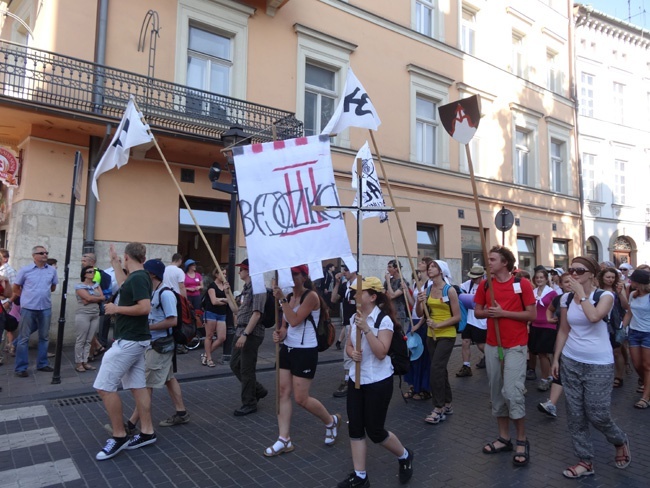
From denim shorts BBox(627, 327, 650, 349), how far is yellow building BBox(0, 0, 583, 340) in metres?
8.94

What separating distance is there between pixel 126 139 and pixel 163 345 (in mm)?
2988

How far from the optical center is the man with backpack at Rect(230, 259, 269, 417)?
19.0 feet

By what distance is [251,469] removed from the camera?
168 inches

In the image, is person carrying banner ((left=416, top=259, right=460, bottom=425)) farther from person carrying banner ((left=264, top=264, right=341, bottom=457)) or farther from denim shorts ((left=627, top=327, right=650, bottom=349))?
denim shorts ((left=627, top=327, right=650, bottom=349))

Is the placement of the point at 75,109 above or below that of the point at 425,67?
below

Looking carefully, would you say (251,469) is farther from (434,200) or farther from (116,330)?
(434,200)

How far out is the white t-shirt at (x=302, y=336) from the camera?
470 centimetres

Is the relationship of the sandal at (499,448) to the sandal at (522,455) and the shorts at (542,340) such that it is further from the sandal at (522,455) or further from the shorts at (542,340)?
the shorts at (542,340)

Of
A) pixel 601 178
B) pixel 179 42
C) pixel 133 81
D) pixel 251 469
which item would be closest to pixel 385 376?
pixel 251 469

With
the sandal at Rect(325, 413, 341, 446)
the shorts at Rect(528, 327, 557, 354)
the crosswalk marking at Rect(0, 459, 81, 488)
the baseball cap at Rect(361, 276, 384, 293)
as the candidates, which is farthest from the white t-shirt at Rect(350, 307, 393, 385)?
the shorts at Rect(528, 327, 557, 354)

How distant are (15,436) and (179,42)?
10.0 m

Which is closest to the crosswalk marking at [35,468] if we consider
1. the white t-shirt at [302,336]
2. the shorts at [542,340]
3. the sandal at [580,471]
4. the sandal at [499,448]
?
the white t-shirt at [302,336]

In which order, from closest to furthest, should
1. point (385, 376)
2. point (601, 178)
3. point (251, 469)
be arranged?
point (385, 376), point (251, 469), point (601, 178)

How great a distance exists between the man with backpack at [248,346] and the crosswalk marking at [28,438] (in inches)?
77.2
